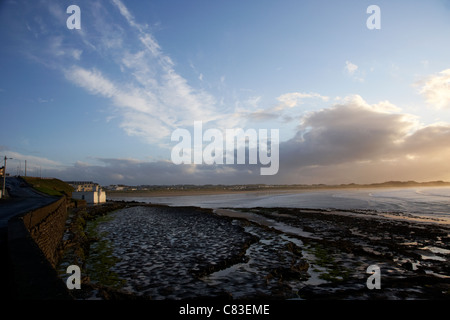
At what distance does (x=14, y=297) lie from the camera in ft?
16.5

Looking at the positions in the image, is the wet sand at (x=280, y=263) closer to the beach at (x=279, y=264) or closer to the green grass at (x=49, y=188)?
the beach at (x=279, y=264)

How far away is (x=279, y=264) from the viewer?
13.9m

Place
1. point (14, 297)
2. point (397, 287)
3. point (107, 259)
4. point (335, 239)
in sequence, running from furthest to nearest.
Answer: point (335, 239) → point (107, 259) → point (397, 287) → point (14, 297)

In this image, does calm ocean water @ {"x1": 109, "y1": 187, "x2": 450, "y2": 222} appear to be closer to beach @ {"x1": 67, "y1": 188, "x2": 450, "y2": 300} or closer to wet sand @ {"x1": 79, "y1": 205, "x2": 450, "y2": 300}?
wet sand @ {"x1": 79, "y1": 205, "x2": 450, "y2": 300}

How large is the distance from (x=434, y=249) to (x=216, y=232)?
15710 millimetres

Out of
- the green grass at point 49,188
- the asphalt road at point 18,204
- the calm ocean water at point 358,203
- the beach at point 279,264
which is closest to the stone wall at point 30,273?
the beach at point 279,264

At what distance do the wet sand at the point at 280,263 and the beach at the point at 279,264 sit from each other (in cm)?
4

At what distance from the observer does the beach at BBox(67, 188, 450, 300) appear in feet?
33.5

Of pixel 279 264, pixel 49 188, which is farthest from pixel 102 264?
pixel 49 188

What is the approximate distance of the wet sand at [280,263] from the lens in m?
10.2

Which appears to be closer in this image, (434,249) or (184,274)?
(184,274)
